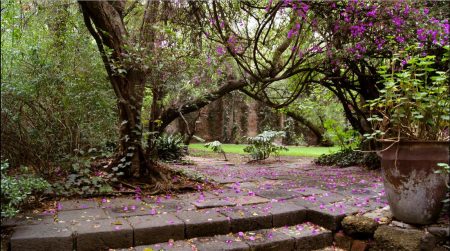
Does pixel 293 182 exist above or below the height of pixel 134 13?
below

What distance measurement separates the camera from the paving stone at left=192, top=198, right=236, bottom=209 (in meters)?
3.37

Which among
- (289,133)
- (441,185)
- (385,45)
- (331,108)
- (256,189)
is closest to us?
(441,185)

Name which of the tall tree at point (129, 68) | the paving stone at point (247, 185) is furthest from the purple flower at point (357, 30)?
the paving stone at point (247, 185)

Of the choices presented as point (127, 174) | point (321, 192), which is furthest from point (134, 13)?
point (321, 192)

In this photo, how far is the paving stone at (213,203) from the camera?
337 cm

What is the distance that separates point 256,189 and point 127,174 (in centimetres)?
156

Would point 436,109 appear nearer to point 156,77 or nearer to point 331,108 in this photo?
point 156,77

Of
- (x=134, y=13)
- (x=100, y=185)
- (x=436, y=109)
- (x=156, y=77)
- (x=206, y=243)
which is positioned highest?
(x=134, y=13)

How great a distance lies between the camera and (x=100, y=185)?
3754 mm

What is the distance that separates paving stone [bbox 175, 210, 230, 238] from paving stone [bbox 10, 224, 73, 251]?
86cm

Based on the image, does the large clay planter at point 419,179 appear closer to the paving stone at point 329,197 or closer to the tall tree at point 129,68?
the paving stone at point 329,197

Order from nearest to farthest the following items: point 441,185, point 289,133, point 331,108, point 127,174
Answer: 1. point 441,185
2. point 127,174
3. point 331,108
4. point 289,133

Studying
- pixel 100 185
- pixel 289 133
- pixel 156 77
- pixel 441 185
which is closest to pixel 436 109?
pixel 441 185

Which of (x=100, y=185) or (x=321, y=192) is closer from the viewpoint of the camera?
(x=100, y=185)
